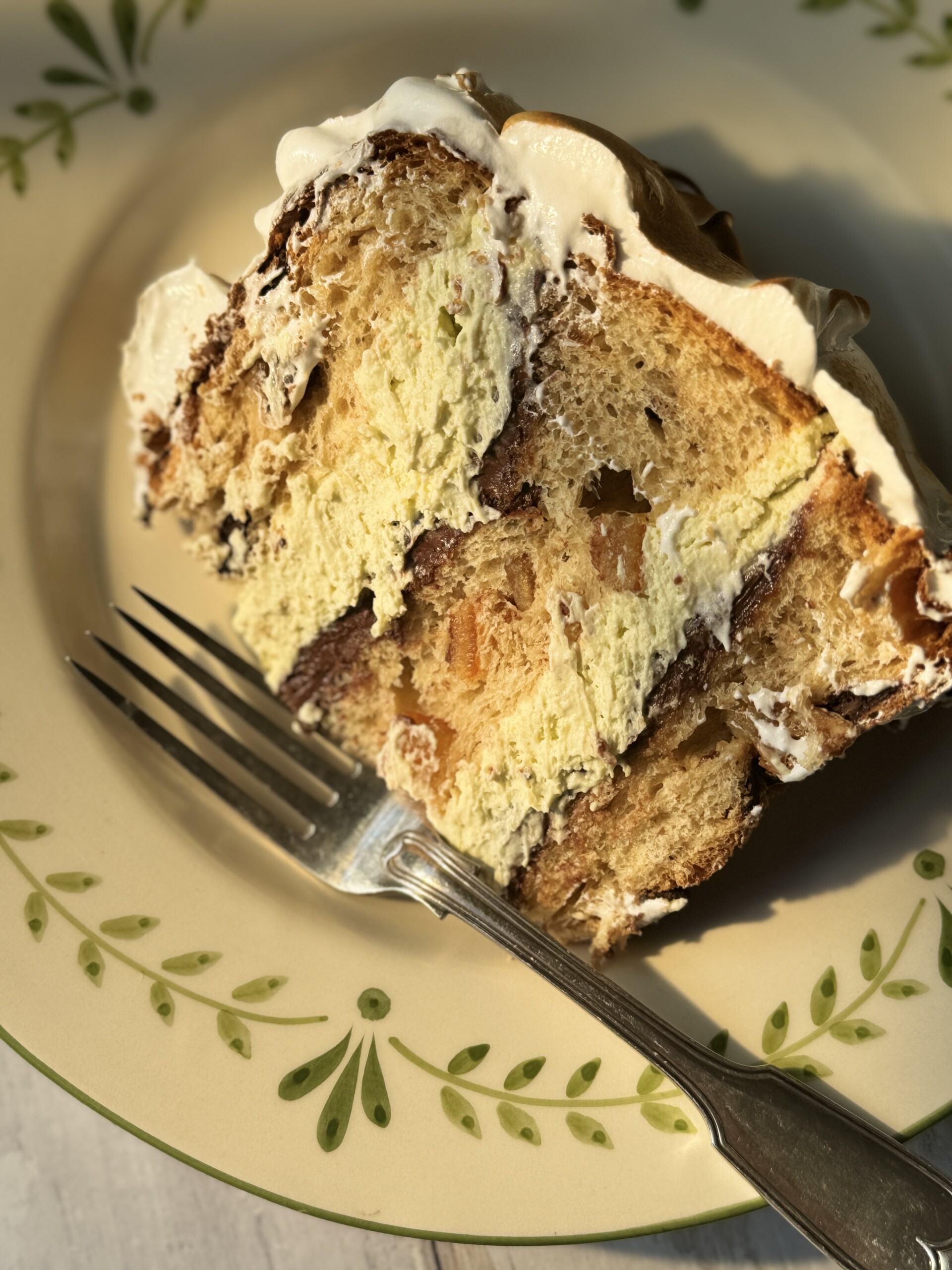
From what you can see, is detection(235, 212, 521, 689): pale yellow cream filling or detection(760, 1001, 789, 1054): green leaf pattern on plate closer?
detection(235, 212, 521, 689): pale yellow cream filling

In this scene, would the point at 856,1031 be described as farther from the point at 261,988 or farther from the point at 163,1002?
the point at 163,1002

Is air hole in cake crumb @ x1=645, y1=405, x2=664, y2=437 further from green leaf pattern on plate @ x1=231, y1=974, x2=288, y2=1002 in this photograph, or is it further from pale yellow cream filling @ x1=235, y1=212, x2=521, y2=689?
green leaf pattern on plate @ x1=231, y1=974, x2=288, y2=1002

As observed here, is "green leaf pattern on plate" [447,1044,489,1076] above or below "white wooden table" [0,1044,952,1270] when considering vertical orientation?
above

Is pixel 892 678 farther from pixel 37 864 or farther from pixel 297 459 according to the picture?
pixel 37 864

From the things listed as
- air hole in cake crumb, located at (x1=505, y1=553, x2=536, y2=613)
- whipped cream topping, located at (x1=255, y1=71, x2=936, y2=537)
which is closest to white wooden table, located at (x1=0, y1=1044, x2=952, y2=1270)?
air hole in cake crumb, located at (x1=505, y1=553, x2=536, y2=613)

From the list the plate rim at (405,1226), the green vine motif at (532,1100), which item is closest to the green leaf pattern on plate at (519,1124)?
the green vine motif at (532,1100)

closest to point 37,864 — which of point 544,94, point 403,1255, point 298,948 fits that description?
point 298,948

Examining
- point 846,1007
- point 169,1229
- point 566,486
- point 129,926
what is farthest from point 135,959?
point 846,1007

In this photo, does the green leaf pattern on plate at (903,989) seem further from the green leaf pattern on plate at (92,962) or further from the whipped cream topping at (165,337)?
the whipped cream topping at (165,337)

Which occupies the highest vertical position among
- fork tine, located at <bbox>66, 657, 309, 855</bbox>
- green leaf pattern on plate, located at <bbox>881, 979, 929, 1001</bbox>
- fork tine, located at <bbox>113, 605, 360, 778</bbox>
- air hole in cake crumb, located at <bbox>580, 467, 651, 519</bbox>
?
air hole in cake crumb, located at <bbox>580, 467, 651, 519</bbox>
